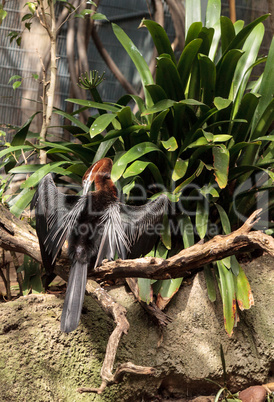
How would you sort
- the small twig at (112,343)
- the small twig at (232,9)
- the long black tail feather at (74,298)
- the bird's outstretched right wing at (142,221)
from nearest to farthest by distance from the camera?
the small twig at (112,343) → the long black tail feather at (74,298) → the bird's outstretched right wing at (142,221) → the small twig at (232,9)

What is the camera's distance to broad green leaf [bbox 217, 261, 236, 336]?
7.47 feet

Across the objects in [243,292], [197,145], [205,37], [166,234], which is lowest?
[243,292]

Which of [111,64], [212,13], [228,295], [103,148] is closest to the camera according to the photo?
[228,295]

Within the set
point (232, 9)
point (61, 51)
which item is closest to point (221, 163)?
point (232, 9)

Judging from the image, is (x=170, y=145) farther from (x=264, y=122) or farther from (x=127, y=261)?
(x=127, y=261)

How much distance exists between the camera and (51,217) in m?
2.12

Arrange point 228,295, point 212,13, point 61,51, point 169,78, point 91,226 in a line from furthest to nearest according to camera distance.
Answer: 1. point 61,51
2. point 212,13
3. point 169,78
4. point 228,295
5. point 91,226

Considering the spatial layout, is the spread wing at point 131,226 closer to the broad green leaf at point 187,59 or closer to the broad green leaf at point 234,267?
the broad green leaf at point 234,267

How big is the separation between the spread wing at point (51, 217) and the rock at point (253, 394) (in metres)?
1.24

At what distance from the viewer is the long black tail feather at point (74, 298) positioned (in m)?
1.74

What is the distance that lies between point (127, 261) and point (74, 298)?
0.28 m

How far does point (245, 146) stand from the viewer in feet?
9.05

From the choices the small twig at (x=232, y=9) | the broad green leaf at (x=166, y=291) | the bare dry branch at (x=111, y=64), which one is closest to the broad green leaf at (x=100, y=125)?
the broad green leaf at (x=166, y=291)

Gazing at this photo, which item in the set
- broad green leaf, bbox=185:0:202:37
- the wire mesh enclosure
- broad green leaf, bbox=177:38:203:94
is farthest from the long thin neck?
the wire mesh enclosure
